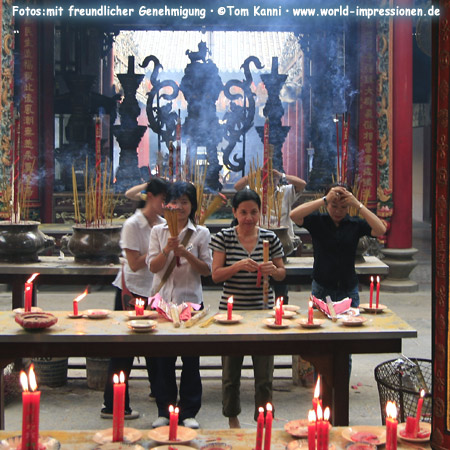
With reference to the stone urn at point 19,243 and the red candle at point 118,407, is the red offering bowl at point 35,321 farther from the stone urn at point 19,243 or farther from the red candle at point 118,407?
the stone urn at point 19,243

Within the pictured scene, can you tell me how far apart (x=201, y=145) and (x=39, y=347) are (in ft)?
17.4

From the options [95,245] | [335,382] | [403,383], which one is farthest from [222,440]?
[95,245]

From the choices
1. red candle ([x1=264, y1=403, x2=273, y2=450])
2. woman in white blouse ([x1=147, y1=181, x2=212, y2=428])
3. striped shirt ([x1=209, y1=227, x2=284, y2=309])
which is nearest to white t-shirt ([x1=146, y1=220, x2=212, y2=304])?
woman in white blouse ([x1=147, y1=181, x2=212, y2=428])

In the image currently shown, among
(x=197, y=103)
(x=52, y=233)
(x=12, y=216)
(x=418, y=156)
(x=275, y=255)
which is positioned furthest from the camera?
(x=418, y=156)

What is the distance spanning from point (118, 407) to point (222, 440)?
1.15ft

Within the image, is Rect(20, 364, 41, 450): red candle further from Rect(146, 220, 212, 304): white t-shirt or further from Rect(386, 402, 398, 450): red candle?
Rect(146, 220, 212, 304): white t-shirt

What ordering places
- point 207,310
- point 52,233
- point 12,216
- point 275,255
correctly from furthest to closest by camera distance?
point 52,233
point 12,216
point 275,255
point 207,310

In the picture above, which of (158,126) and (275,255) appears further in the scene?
(158,126)

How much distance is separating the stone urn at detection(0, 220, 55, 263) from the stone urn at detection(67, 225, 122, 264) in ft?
→ 0.73

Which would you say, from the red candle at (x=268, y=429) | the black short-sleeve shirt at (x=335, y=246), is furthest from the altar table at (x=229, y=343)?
the red candle at (x=268, y=429)

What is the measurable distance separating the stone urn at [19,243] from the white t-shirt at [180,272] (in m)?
1.22

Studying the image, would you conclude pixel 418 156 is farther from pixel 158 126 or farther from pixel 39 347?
pixel 39 347

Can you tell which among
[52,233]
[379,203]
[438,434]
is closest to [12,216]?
[52,233]

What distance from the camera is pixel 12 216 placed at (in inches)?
166
